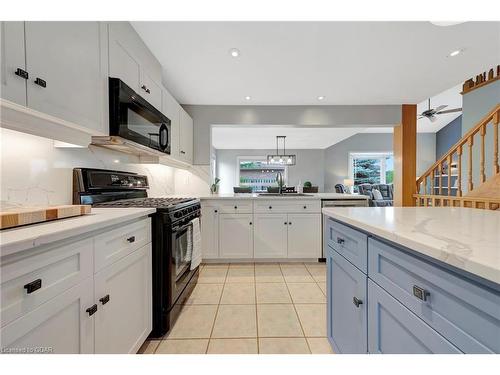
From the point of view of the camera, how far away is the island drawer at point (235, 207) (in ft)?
9.58

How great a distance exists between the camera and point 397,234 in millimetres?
690

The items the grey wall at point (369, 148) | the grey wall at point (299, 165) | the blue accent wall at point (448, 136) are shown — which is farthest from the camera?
the grey wall at point (299, 165)

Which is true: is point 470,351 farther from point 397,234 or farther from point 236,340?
point 236,340

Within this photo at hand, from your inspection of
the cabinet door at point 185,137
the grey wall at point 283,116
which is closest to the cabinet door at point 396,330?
the cabinet door at point 185,137

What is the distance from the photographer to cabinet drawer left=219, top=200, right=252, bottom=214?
292 centimetres

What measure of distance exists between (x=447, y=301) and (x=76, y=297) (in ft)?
3.98

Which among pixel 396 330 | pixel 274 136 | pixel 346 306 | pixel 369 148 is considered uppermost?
pixel 274 136

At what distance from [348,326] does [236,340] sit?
32.2 inches

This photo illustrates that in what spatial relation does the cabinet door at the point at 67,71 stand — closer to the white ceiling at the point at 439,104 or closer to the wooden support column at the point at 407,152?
the wooden support column at the point at 407,152

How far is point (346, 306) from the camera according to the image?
110 cm

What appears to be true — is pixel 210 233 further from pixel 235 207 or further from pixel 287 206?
pixel 287 206

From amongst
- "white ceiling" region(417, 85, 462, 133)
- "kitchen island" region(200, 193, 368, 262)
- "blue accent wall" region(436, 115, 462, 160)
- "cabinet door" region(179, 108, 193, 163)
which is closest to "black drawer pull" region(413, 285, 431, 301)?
"kitchen island" region(200, 193, 368, 262)

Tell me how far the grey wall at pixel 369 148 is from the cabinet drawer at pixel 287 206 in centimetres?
589

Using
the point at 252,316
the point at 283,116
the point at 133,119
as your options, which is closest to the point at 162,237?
the point at 133,119
